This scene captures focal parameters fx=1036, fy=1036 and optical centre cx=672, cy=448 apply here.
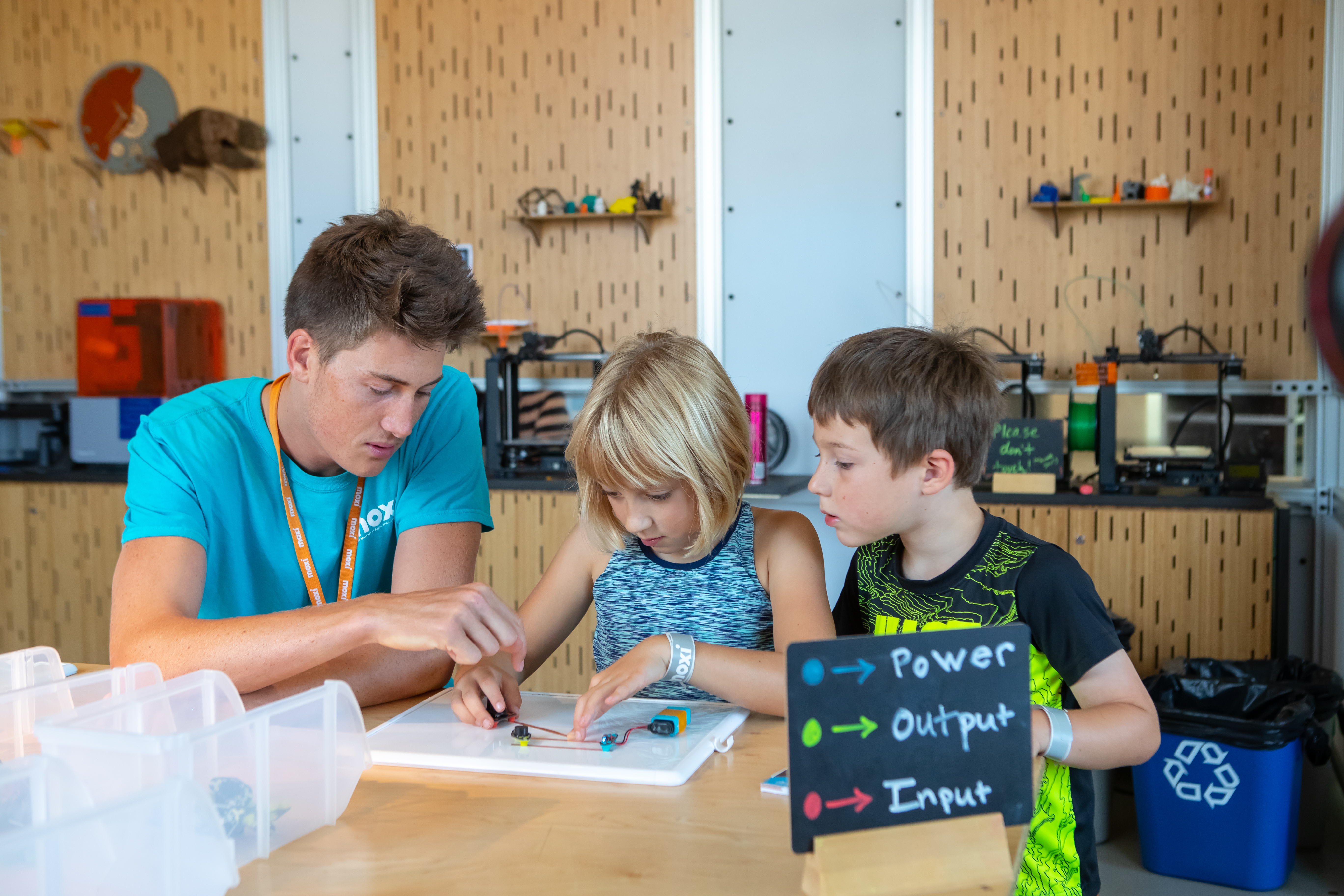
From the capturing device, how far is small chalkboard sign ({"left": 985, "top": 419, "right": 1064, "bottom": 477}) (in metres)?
2.88

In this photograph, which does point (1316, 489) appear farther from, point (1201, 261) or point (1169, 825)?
point (1169, 825)

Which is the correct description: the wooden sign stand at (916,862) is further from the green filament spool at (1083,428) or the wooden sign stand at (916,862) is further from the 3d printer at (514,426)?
the 3d printer at (514,426)

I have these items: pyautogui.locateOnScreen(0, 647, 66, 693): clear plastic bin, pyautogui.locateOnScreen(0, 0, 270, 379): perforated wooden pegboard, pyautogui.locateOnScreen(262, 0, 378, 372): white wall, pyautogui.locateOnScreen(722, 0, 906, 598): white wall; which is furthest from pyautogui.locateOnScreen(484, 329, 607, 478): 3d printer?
pyautogui.locateOnScreen(0, 647, 66, 693): clear plastic bin

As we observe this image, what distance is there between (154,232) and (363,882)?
12.6 ft

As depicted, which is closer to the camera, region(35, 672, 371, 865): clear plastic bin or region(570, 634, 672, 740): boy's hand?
region(35, 672, 371, 865): clear plastic bin

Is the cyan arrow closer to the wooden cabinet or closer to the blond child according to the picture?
the blond child

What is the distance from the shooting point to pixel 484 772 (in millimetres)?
1044

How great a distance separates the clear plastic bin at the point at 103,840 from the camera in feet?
2.15

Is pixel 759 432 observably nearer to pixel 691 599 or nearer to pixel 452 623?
pixel 691 599

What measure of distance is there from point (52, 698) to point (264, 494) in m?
0.58

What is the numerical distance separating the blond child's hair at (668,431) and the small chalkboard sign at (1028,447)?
1.65 metres

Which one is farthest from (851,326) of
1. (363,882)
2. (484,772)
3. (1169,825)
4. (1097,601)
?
(363,882)

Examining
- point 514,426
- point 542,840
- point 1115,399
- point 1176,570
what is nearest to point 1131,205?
point 1115,399

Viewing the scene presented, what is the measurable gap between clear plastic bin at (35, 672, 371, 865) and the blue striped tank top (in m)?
0.61
